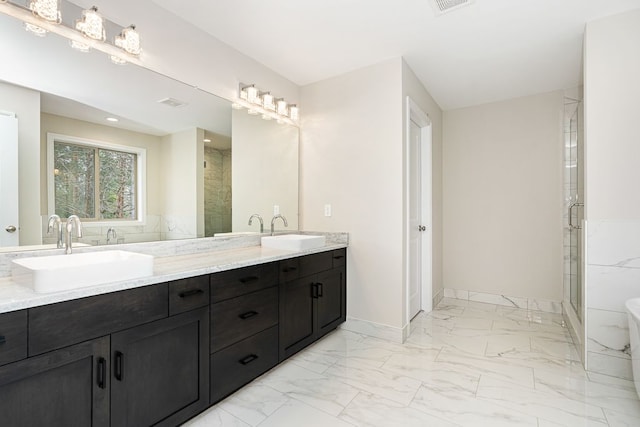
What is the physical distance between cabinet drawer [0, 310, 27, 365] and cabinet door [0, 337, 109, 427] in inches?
1.2

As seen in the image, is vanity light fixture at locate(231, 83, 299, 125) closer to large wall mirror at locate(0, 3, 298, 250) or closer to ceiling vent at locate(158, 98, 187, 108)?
large wall mirror at locate(0, 3, 298, 250)

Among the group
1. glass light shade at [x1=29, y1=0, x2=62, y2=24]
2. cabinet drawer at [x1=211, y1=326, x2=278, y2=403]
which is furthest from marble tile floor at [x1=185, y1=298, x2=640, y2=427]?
glass light shade at [x1=29, y1=0, x2=62, y2=24]

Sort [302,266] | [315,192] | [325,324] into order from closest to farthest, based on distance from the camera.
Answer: [302,266]
[325,324]
[315,192]

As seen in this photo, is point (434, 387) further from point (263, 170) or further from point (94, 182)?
point (94, 182)

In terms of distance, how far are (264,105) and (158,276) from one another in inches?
75.4

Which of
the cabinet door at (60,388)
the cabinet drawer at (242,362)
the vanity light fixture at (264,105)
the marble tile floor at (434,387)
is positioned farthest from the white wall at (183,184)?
the marble tile floor at (434,387)

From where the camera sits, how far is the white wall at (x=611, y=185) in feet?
6.84

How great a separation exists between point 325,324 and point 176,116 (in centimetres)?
204

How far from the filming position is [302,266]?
2461mm

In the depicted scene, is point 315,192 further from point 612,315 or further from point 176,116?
point 612,315

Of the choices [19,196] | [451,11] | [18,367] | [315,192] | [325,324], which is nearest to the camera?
[18,367]

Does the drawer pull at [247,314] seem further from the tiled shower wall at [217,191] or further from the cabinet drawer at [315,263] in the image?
the tiled shower wall at [217,191]

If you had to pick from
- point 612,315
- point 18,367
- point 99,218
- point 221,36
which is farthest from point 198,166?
point 612,315

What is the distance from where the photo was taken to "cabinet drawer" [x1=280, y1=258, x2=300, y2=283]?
2.26 meters
